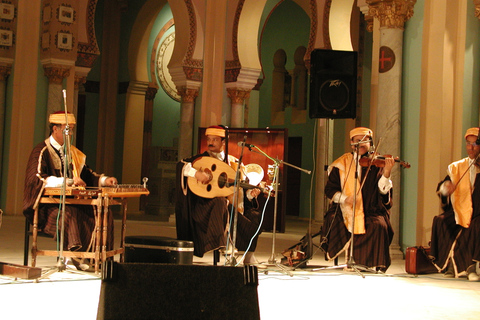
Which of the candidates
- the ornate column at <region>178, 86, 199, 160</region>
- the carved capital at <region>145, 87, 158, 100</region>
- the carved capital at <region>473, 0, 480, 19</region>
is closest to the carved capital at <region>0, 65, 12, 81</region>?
the ornate column at <region>178, 86, 199, 160</region>

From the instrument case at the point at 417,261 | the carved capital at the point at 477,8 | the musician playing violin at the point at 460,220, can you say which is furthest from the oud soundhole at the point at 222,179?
the carved capital at the point at 477,8

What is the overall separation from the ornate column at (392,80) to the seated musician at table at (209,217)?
1963mm

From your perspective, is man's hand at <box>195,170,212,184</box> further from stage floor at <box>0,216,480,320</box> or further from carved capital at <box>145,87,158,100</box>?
Answer: carved capital at <box>145,87,158,100</box>

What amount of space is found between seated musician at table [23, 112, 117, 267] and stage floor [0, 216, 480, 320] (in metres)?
0.37

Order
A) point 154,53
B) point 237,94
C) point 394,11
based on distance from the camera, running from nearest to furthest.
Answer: point 394,11
point 237,94
point 154,53

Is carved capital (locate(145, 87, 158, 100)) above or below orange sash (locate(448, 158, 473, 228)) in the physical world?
above

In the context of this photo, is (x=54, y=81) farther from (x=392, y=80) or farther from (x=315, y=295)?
(x=315, y=295)

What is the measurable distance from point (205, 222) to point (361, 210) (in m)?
1.66

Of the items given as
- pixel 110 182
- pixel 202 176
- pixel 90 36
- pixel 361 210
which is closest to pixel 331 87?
pixel 361 210

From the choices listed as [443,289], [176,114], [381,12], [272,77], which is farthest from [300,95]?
[443,289]

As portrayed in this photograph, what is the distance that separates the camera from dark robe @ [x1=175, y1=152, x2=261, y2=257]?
658cm

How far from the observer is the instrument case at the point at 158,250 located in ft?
18.0

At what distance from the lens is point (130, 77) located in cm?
1603

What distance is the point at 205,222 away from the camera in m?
6.67
